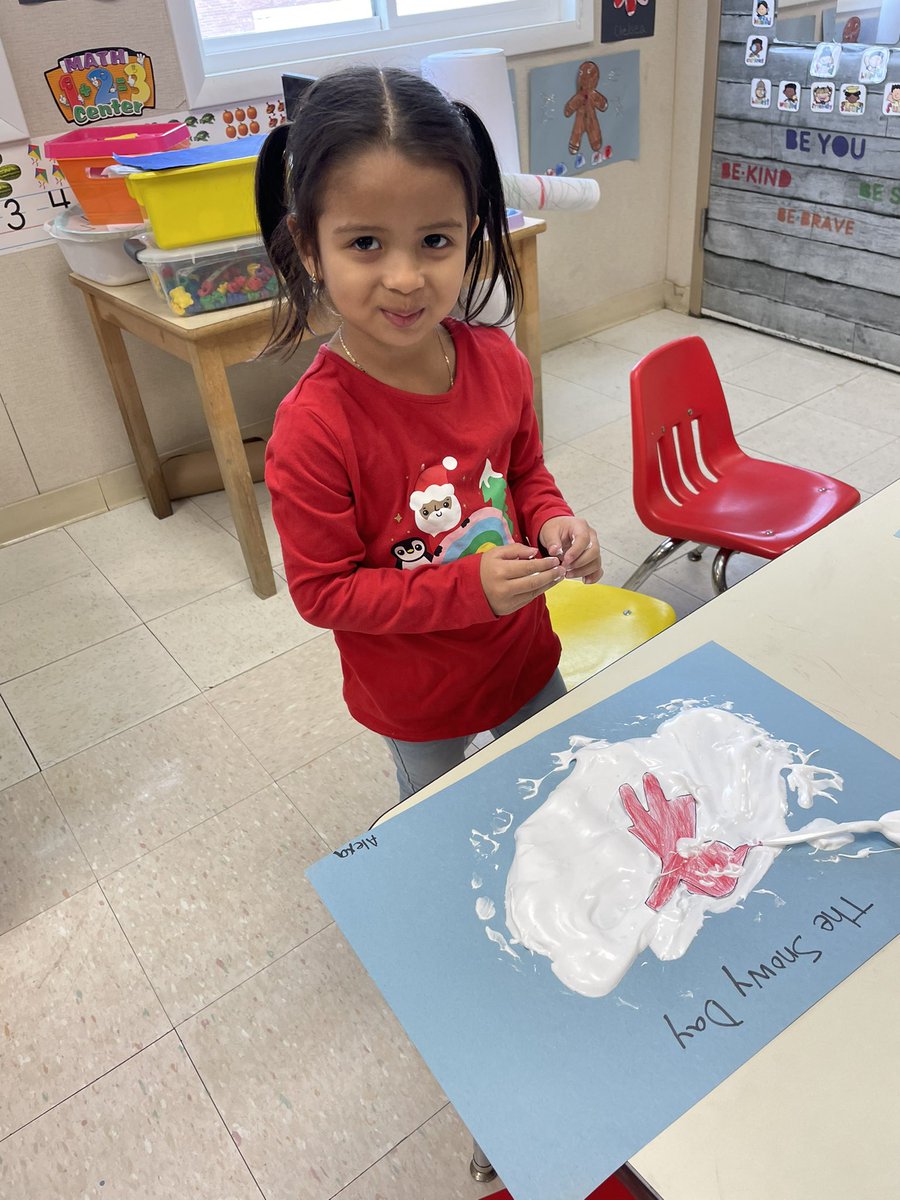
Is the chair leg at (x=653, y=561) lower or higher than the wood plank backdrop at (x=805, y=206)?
lower

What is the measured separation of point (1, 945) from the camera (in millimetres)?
1375

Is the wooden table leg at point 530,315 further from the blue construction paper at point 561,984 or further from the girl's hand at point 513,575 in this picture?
the blue construction paper at point 561,984

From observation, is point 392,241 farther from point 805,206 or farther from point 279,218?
point 805,206

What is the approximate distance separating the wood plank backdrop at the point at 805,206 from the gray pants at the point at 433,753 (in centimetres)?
229

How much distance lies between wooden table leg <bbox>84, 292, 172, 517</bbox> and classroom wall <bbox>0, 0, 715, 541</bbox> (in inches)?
3.7

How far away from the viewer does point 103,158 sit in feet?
6.19

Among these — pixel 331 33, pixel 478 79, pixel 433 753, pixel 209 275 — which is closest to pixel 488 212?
pixel 433 753

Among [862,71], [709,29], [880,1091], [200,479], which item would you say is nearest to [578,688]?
[880,1091]

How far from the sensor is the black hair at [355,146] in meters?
0.72

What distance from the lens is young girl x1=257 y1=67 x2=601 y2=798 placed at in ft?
2.40

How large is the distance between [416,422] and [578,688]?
0.99ft

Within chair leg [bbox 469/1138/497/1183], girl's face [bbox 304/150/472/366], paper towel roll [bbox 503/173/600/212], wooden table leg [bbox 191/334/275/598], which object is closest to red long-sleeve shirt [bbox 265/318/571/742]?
girl's face [bbox 304/150/472/366]

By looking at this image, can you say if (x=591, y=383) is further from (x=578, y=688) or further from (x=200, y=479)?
(x=578, y=688)

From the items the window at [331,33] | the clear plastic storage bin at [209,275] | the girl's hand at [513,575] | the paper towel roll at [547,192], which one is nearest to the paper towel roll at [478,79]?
the paper towel roll at [547,192]
